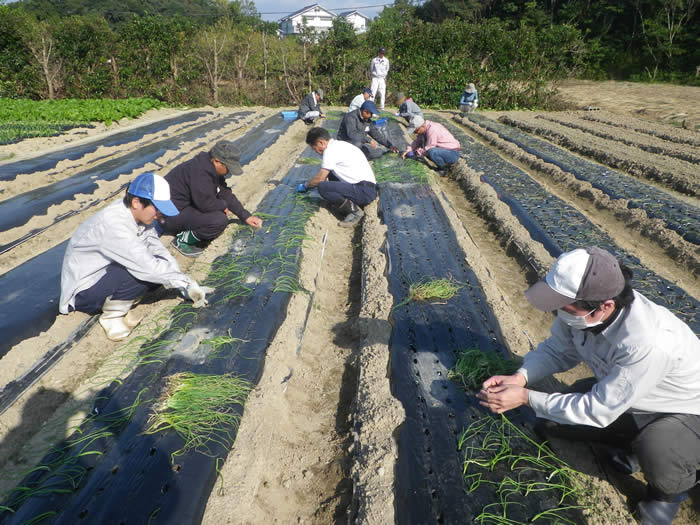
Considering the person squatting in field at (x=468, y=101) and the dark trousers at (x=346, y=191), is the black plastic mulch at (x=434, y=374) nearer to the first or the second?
the dark trousers at (x=346, y=191)

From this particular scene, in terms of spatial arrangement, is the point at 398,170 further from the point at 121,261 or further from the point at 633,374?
the point at 633,374

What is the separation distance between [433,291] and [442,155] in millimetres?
4322

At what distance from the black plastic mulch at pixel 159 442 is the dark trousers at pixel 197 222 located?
0.71 metres

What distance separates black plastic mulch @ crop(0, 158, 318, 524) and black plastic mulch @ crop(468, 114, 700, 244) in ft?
15.1

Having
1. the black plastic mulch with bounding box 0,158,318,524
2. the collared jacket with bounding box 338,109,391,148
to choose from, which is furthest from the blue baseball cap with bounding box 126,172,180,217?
the collared jacket with bounding box 338,109,391,148

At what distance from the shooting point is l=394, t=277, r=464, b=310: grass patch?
3.28 m

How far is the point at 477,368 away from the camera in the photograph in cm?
242

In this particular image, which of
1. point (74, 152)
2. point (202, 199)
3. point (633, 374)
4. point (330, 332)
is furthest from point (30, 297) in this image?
point (74, 152)

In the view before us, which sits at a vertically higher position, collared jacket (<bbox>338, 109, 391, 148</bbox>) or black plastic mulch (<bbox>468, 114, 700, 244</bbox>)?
collared jacket (<bbox>338, 109, 391, 148</bbox>)

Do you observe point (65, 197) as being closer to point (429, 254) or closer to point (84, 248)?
point (84, 248)

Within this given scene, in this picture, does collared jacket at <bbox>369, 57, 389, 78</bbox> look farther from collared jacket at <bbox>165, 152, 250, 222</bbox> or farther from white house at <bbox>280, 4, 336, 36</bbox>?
white house at <bbox>280, 4, 336, 36</bbox>

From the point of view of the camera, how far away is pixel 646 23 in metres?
19.0

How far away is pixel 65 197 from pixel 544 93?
15356 millimetres

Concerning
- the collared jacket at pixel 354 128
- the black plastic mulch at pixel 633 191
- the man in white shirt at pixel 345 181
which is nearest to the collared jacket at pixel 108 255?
the man in white shirt at pixel 345 181
